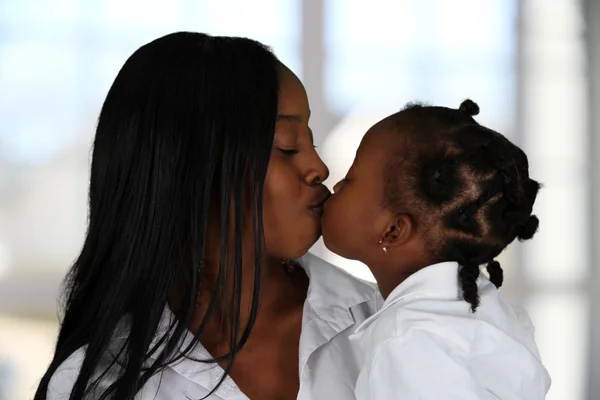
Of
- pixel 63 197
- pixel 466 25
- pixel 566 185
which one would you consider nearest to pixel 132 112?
pixel 63 197

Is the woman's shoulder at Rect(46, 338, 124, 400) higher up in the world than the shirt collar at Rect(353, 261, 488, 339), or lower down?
lower down

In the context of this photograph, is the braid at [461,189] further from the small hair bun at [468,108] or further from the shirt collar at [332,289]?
the shirt collar at [332,289]

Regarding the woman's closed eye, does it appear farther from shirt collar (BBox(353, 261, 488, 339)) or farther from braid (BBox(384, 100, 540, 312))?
shirt collar (BBox(353, 261, 488, 339))

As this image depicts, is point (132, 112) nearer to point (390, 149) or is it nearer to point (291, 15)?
point (390, 149)

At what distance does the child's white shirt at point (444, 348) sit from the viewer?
1.12m

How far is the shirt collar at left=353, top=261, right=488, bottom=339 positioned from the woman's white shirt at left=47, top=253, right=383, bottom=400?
10 centimetres

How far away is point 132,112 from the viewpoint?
1302mm

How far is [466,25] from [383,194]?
2.33m

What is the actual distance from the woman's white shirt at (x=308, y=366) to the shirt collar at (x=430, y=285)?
0.10 metres

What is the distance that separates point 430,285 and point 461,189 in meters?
0.15

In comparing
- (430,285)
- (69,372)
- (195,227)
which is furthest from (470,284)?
(69,372)

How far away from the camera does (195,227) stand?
1.30 m

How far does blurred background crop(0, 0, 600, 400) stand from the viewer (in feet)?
10.1

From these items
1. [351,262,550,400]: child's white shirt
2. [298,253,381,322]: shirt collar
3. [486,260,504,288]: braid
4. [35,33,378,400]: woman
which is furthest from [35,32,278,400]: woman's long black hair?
[486,260,504,288]: braid
